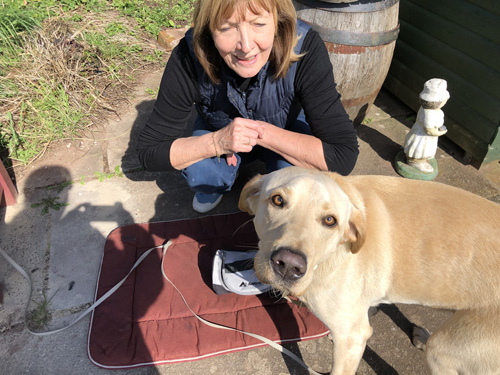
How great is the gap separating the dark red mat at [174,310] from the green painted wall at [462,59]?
8.52 feet

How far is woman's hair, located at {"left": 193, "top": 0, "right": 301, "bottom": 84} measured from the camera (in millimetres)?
2043

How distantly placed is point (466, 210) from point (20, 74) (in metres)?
4.80

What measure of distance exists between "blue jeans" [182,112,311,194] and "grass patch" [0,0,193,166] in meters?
1.85

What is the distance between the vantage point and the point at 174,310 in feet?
8.45

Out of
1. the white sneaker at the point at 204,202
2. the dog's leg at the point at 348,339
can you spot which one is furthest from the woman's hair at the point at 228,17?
the dog's leg at the point at 348,339

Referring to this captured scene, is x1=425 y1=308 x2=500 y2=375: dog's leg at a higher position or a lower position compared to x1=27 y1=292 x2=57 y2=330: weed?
higher

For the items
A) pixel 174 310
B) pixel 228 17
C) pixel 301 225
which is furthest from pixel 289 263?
pixel 228 17

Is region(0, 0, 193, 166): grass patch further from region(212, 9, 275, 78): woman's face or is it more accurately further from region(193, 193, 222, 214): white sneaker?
region(212, 9, 275, 78): woman's face

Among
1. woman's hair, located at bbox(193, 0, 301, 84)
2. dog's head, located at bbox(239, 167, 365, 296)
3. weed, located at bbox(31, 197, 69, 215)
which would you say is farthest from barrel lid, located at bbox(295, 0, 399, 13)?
weed, located at bbox(31, 197, 69, 215)

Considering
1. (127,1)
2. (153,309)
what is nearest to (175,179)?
(153,309)

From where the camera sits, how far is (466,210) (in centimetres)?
195

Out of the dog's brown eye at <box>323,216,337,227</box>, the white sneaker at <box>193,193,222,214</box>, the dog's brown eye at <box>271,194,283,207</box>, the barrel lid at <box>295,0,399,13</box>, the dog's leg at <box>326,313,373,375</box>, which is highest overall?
the barrel lid at <box>295,0,399,13</box>

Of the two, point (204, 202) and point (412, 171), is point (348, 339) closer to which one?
point (204, 202)

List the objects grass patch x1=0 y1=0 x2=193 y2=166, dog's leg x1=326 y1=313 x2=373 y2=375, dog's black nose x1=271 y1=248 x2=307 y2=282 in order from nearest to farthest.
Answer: dog's black nose x1=271 y1=248 x2=307 y2=282 < dog's leg x1=326 y1=313 x2=373 y2=375 < grass patch x1=0 y1=0 x2=193 y2=166
